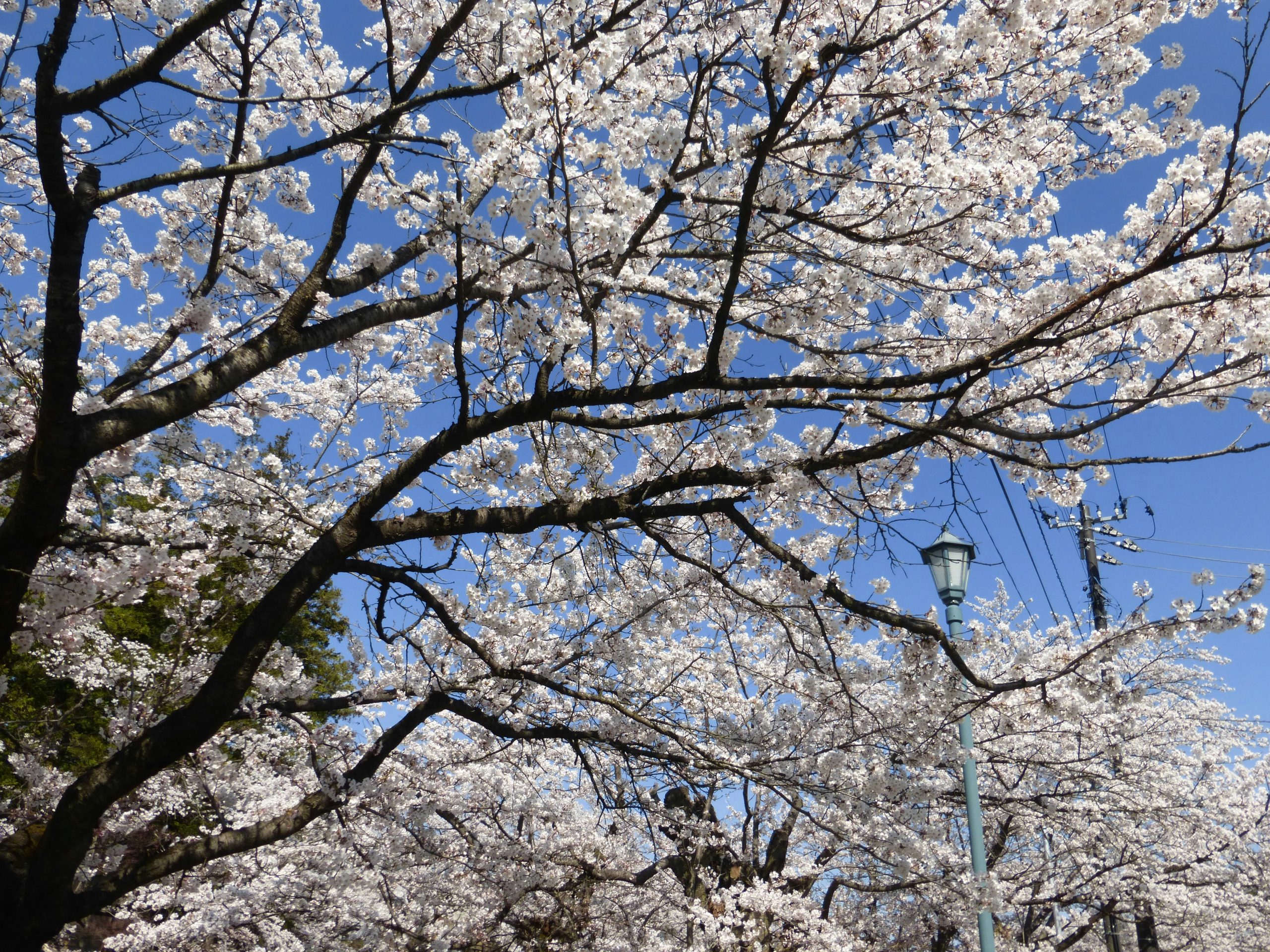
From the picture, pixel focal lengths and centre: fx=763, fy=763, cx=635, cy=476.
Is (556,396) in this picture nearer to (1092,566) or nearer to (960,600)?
(960,600)

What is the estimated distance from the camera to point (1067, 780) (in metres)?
8.47

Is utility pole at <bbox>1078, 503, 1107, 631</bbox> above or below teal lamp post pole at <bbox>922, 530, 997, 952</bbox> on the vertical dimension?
above

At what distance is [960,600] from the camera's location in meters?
6.16

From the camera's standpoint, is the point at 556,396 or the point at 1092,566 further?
the point at 1092,566

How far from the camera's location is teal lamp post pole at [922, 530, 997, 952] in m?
5.70

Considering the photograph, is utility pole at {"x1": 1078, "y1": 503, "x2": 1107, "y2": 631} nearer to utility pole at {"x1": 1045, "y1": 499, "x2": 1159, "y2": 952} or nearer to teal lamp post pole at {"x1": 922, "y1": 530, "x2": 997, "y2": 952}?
utility pole at {"x1": 1045, "y1": 499, "x2": 1159, "y2": 952}

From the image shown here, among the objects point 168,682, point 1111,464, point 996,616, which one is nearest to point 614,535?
point 1111,464

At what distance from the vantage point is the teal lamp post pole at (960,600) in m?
5.70

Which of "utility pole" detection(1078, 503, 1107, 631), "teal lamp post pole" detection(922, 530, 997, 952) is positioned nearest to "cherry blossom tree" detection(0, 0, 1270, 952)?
"teal lamp post pole" detection(922, 530, 997, 952)

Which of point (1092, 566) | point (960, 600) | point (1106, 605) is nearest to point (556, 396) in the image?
point (960, 600)

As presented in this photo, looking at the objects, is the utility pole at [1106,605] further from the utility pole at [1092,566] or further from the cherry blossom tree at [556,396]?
the cherry blossom tree at [556,396]

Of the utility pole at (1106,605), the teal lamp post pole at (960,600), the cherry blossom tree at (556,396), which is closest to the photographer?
the cherry blossom tree at (556,396)

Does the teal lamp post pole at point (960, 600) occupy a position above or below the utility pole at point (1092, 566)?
below

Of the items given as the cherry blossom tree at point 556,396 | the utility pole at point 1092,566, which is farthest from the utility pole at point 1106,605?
the cherry blossom tree at point 556,396
